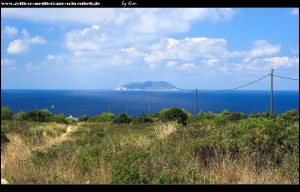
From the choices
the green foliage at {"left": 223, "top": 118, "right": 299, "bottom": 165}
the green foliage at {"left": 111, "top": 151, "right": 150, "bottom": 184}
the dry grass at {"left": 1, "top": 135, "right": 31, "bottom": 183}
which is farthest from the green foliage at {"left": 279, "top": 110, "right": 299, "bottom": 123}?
the dry grass at {"left": 1, "top": 135, "right": 31, "bottom": 183}

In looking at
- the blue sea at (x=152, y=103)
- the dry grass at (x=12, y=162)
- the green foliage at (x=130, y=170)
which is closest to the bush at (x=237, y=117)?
the blue sea at (x=152, y=103)

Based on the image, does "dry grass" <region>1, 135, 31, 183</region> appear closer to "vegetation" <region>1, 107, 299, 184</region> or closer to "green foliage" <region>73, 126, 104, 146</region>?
"vegetation" <region>1, 107, 299, 184</region>

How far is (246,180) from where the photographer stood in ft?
20.1

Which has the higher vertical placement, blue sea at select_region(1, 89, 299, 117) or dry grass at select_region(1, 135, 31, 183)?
dry grass at select_region(1, 135, 31, 183)

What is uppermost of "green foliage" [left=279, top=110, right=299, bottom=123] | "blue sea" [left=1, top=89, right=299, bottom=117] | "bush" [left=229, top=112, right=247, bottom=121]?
"green foliage" [left=279, top=110, right=299, bottom=123]

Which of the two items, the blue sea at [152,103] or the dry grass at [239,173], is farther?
the blue sea at [152,103]

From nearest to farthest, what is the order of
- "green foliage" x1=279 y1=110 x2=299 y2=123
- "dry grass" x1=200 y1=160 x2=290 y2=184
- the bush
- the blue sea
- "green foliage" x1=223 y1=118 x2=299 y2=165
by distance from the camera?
"dry grass" x1=200 y1=160 x2=290 y2=184 → "green foliage" x1=223 y1=118 x2=299 y2=165 → "green foliage" x1=279 y1=110 x2=299 y2=123 → the bush → the blue sea

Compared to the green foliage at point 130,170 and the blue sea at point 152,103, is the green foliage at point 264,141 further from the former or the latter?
the blue sea at point 152,103

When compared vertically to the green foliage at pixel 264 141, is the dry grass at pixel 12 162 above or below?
below

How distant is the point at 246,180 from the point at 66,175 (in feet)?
10.7

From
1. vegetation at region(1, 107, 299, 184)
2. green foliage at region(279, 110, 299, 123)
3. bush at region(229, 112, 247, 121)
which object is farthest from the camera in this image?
bush at region(229, 112, 247, 121)

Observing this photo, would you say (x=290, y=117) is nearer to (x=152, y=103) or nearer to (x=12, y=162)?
(x=12, y=162)
